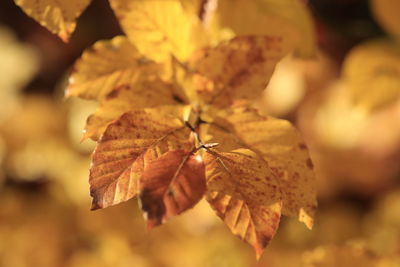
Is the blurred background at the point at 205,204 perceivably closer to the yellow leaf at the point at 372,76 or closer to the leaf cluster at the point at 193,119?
the yellow leaf at the point at 372,76

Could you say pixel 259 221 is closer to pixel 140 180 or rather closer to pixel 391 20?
pixel 140 180

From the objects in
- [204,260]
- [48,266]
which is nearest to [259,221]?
[204,260]

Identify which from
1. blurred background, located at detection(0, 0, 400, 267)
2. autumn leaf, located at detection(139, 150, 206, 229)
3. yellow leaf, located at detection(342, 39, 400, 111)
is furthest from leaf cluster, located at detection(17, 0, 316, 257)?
blurred background, located at detection(0, 0, 400, 267)

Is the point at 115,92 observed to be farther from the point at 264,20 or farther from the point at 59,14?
the point at 264,20

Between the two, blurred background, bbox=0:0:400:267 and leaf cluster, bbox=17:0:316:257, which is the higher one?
leaf cluster, bbox=17:0:316:257

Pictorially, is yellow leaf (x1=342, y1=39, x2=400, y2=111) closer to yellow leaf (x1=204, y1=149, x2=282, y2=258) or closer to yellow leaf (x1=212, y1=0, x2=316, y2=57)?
yellow leaf (x1=212, y1=0, x2=316, y2=57)

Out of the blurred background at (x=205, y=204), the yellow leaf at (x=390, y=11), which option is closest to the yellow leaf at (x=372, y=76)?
the yellow leaf at (x=390, y=11)
